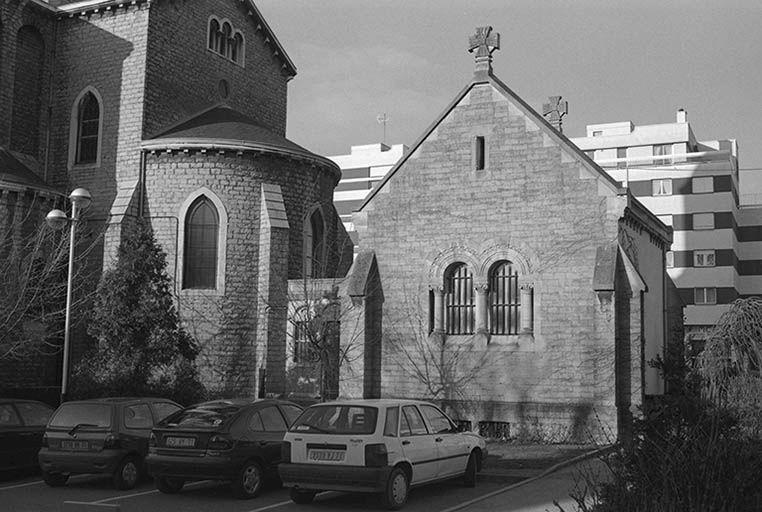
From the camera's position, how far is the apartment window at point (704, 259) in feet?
218

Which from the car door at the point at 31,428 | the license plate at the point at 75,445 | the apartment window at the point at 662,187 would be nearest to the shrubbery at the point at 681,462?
the license plate at the point at 75,445

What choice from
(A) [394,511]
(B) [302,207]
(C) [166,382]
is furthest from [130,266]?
(A) [394,511]

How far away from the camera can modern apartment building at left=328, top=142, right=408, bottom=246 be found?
9294 centimetres

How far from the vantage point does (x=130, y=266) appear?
24.9 meters

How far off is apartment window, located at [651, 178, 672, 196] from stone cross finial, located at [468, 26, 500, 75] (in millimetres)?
48988

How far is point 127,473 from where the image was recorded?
47.5 feet

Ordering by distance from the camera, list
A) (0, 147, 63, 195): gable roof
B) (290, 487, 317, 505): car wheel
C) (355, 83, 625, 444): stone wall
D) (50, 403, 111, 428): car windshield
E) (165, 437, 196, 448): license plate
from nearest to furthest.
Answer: (290, 487, 317, 505): car wheel < (165, 437, 196, 448): license plate < (50, 403, 111, 428): car windshield < (355, 83, 625, 444): stone wall < (0, 147, 63, 195): gable roof

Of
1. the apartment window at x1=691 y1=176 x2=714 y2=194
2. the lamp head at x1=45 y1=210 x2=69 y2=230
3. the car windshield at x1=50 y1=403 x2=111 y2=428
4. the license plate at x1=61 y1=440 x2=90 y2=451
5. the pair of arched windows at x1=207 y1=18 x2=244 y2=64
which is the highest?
the apartment window at x1=691 y1=176 x2=714 y2=194

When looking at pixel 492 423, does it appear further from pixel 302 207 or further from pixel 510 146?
pixel 302 207

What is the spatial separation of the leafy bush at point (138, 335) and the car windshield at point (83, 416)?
8371 mm

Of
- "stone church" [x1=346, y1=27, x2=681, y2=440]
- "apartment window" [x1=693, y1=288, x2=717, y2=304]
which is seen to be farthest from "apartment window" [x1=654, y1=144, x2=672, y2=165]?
"stone church" [x1=346, y1=27, x2=681, y2=440]

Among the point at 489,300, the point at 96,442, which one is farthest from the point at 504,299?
the point at 96,442

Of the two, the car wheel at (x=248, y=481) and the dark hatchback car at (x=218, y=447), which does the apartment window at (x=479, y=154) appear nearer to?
the dark hatchback car at (x=218, y=447)

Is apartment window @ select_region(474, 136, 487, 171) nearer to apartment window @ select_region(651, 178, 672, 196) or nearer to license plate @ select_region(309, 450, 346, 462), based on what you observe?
license plate @ select_region(309, 450, 346, 462)
